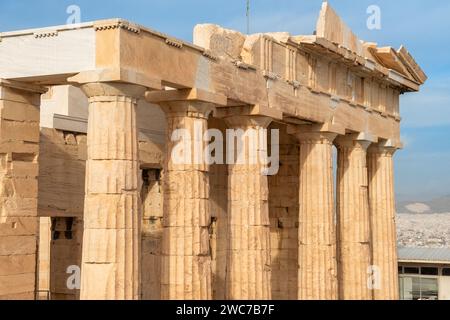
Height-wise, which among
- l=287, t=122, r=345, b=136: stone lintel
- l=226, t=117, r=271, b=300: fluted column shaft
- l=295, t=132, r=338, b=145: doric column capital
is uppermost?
l=287, t=122, r=345, b=136: stone lintel

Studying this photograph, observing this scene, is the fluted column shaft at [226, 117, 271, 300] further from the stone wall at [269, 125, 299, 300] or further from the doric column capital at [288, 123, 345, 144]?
the stone wall at [269, 125, 299, 300]

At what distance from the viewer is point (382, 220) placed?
26062 mm

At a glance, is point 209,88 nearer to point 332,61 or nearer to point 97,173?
point 97,173

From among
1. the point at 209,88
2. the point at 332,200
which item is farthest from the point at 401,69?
the point at 209,88

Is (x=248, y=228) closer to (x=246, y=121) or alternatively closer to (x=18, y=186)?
(x=246, y=121)

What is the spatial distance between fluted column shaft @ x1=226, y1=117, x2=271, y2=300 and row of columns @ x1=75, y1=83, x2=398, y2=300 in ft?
0.08

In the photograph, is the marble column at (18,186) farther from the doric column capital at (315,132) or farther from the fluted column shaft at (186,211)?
the doric column capital at (315,132)

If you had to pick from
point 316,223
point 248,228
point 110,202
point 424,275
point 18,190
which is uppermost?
point 18,190

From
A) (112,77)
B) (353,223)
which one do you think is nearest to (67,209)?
(112,77)

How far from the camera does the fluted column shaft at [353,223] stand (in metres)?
23.8

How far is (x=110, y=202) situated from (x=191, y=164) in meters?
2.83

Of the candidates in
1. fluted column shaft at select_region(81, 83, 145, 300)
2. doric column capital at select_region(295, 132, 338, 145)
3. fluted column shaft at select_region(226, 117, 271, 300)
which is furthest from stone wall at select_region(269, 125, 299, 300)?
fluted column shaft at select_region(81, 83, 145, 300)

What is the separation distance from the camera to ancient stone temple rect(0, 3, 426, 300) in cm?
1380
